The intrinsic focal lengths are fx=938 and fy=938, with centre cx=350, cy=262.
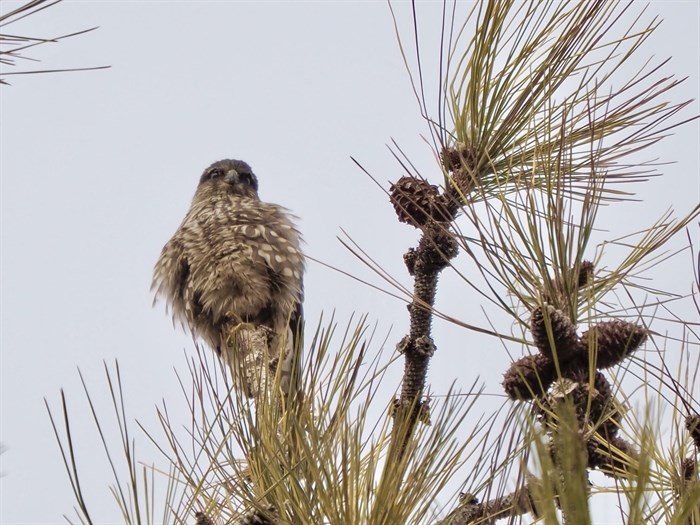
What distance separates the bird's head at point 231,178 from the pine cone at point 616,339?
543 centimetres

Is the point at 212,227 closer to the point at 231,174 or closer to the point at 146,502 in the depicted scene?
the point at 231,174

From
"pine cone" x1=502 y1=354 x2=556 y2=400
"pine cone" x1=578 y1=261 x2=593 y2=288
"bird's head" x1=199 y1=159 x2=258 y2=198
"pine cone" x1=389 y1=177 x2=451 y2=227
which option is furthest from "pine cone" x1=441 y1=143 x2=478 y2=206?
"bird's head" x1=199 y1=159 x2=258 y2=198

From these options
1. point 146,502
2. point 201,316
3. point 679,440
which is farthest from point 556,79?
point 201,316

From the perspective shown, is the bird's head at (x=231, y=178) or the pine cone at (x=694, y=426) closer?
the pine cone at (x=694, y=426)

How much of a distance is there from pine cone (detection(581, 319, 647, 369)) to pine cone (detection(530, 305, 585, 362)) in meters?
0.04

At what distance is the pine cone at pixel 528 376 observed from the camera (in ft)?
6.10

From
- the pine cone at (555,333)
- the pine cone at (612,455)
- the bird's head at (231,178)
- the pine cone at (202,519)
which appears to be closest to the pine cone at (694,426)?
the pine cone at (612,455)

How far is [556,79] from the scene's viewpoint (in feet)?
7.48

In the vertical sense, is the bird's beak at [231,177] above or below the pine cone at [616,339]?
above

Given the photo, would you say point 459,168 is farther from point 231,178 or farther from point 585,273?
point 231,178

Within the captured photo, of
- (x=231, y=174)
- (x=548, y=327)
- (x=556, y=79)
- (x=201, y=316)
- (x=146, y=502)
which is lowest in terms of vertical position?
(x=146, y=502)

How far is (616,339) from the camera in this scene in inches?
72.1

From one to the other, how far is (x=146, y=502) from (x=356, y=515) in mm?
410

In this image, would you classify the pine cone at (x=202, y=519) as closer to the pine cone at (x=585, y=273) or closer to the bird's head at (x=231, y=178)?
the pine cone at (x=585, y=273)
